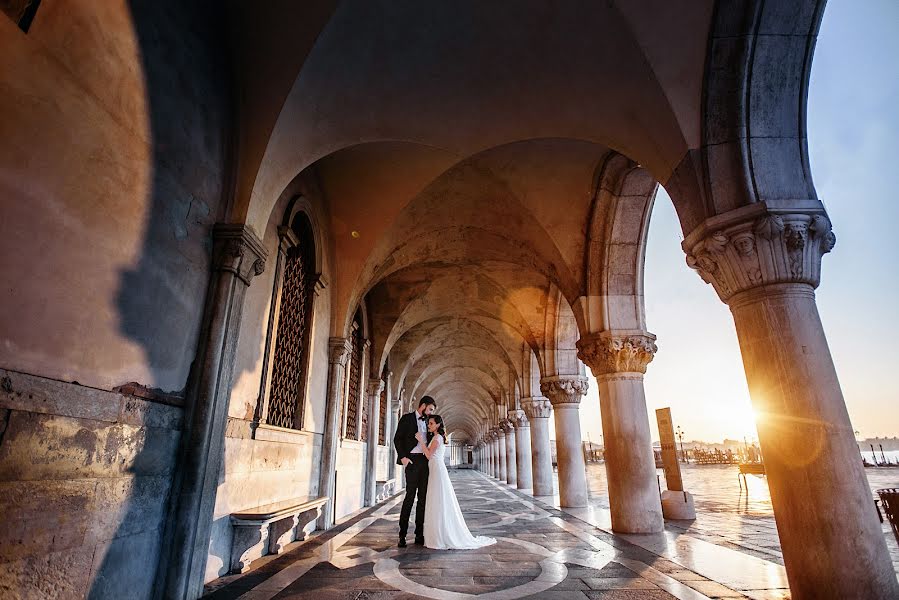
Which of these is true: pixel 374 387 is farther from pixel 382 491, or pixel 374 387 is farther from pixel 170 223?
pixel 170 223

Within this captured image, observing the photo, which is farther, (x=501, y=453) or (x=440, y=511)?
(x=501, y=453)

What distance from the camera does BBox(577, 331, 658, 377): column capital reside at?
20.9 feet

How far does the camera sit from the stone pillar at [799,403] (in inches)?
105

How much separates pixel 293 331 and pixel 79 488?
136 inches

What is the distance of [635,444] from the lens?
6.00m

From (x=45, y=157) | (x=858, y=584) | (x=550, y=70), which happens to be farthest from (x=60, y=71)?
(x=858, y=584)

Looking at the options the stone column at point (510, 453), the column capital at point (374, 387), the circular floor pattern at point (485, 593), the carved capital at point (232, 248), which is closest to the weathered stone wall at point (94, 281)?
the carved capital at point (232, 248)

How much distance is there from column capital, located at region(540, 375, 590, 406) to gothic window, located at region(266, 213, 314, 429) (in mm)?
6190

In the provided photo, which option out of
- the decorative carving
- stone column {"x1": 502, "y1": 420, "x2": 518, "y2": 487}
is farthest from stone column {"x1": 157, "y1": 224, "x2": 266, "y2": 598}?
stone column {"x1": 502, "y1": 420, "x2": 518, "y2": 487}

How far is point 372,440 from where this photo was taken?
33.9 ft

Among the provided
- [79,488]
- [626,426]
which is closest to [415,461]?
[626,426]

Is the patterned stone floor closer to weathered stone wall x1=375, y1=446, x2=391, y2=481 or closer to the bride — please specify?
the bride

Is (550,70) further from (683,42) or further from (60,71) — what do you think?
(60,71)

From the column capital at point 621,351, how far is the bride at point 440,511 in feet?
8.89
